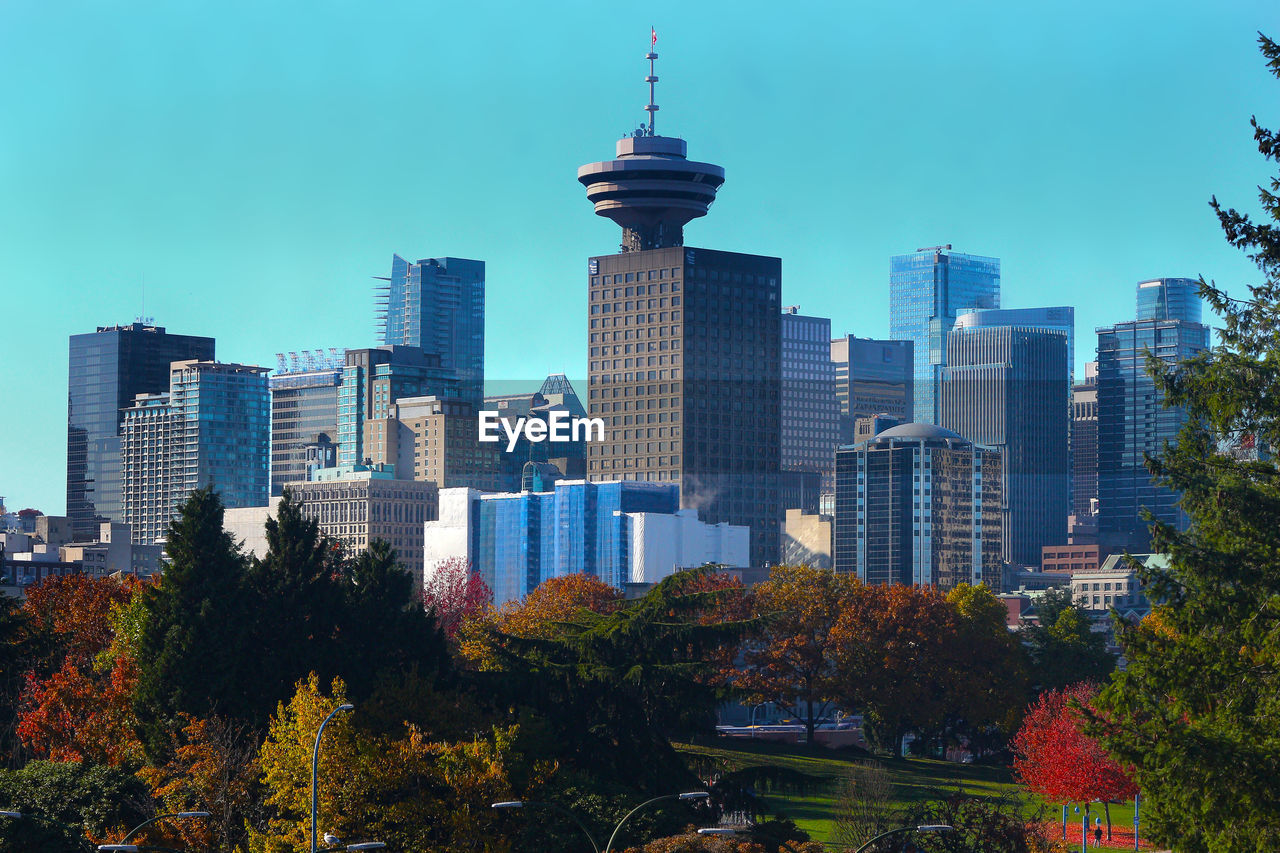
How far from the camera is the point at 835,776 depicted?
399 feet

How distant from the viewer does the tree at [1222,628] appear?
50312mm

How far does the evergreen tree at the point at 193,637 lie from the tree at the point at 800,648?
75.4 m

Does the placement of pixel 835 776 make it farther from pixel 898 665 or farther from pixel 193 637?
pixel 193 637

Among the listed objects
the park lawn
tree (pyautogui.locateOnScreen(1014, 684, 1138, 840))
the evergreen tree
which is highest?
the evergreen tree

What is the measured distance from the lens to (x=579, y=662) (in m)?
89.3

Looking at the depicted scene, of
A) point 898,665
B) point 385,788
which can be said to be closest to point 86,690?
point 385,788

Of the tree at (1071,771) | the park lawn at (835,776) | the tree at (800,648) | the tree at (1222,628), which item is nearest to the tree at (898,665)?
the tree at (800,648)

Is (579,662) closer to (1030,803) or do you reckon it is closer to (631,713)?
(631,713)

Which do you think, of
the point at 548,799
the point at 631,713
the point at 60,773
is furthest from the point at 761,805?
the point at 60,773

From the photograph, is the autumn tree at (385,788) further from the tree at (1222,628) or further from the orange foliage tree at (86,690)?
the tree at (1222,628)

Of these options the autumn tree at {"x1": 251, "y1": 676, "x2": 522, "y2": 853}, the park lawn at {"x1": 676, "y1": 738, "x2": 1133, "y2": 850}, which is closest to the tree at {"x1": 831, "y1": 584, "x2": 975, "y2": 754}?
the park lawn at {"x1": 676, "y1": 738, "x2": 1133, "y2": 850}

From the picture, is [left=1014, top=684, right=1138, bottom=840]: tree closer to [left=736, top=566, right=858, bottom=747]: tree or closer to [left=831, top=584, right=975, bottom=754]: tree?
[left=831, top=584, right=975, bottom=754]: tree

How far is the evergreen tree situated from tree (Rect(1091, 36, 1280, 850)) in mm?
41150

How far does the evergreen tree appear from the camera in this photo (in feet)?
274
